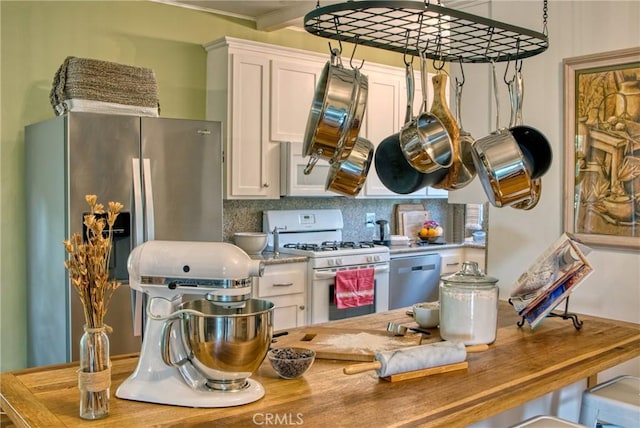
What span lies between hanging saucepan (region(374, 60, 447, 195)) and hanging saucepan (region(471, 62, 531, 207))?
0.30 metres

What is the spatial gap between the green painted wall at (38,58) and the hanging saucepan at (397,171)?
7.72 ft

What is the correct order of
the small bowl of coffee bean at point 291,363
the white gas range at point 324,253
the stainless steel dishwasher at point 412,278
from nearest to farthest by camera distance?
the small bowl of coffee bean at point 291,363, the white gas range at point 324,253, the stainless steel dishwasher at point 412,278

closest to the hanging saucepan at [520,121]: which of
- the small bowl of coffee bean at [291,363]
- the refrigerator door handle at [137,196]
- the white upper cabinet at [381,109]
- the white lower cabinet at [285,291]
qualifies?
the small bowl of coffee bean at [291,363]

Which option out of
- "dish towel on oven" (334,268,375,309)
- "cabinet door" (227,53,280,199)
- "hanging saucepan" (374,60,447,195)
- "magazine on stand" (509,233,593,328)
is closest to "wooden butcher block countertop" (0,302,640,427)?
"magazine on stand" (509,233,593,328)

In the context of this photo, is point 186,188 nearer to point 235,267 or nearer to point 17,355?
point 17,355

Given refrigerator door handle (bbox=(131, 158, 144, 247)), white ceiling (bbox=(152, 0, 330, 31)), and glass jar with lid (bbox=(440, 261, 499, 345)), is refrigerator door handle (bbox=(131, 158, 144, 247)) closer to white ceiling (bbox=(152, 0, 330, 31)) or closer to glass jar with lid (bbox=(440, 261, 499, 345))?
white ceiling (bbox=(152, 0, 330, 31))

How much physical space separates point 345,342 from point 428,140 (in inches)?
27.2

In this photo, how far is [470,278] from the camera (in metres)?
2.06

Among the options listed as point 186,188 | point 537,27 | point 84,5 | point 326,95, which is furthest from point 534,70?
point 84,5

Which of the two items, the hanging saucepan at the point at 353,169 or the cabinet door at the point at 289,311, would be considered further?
the cabinet door at the point at 289,311

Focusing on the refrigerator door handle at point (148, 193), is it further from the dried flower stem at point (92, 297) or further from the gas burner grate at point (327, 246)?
the dried flower stem at point (92, 297)


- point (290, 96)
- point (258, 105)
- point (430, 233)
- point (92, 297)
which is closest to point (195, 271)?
point (92, 297)

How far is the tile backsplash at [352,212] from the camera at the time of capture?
4.66 metres

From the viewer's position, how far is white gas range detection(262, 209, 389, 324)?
4.38 metres
